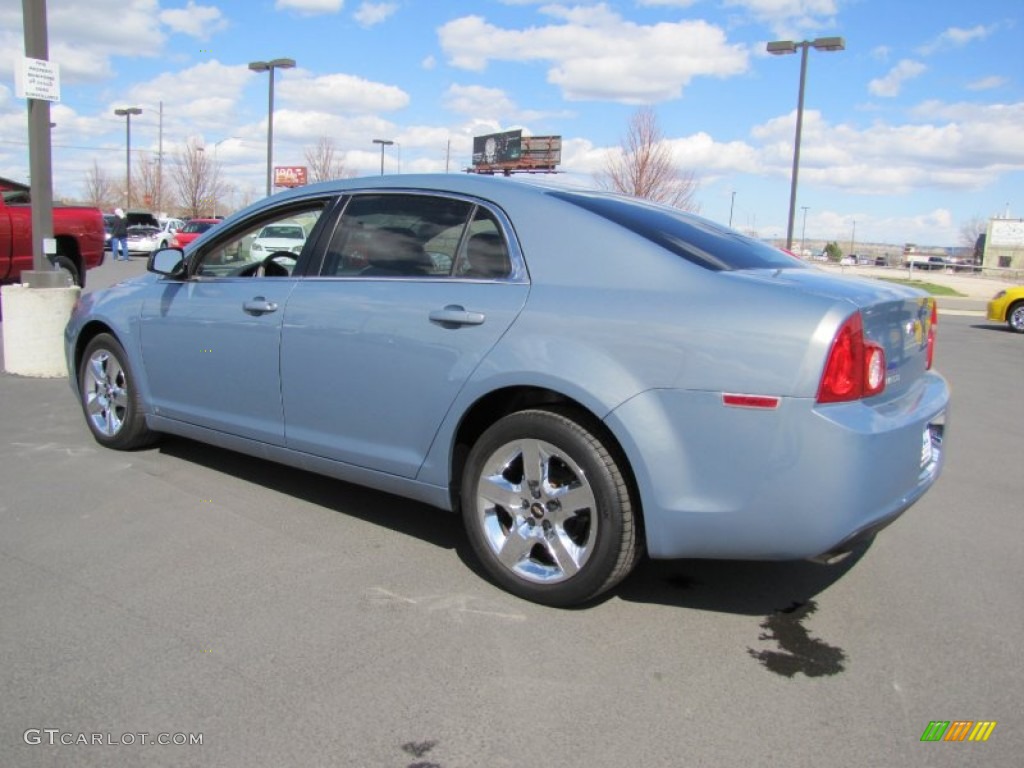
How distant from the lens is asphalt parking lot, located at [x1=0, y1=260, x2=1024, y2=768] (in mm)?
2467

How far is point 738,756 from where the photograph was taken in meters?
2.42

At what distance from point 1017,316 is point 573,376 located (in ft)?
57.1

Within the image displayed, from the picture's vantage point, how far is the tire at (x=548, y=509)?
122 inches

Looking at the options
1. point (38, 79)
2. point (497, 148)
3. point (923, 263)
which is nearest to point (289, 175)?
point (497, 148)

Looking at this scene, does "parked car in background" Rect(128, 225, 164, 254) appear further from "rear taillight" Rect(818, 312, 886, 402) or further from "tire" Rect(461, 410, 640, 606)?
"rear taillight" Rect(818, 312, 886, 402)

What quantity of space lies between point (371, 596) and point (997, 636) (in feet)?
7.89

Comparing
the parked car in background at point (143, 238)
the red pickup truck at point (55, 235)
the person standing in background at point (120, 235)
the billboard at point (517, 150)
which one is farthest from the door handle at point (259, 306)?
the billboard at point (517, 150)

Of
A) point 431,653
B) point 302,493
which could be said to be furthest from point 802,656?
point 302,493

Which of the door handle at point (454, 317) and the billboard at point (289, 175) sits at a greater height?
the billboard at point (289, 175)

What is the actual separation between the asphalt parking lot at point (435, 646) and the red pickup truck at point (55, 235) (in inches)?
315

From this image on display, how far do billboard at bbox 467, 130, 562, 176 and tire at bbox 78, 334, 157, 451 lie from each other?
44740 mm

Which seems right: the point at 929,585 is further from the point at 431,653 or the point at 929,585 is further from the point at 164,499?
the point at 164,499

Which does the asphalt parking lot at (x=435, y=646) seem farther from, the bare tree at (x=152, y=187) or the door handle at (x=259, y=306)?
the bare tree at (x=152, y=187)

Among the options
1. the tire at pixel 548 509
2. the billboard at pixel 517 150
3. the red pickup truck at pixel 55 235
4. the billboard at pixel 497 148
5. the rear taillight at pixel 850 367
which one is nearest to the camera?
A: the rear taillight at pixel 850 367
